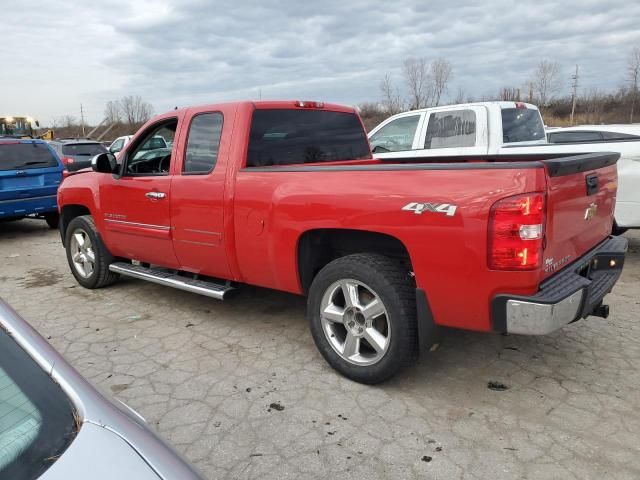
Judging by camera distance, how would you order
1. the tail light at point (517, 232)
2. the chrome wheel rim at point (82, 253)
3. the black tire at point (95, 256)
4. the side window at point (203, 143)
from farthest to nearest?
the chrome wheel rim at point (82, 253) < the black tire at point (95, 256) < the side window at point (203, 143) < the tail light at point (517, 232)

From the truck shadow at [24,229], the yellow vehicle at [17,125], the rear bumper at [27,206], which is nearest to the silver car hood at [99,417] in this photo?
the rear bumper at [27,206]

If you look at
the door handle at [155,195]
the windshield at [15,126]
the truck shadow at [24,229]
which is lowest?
the truck shadow at [24,229]

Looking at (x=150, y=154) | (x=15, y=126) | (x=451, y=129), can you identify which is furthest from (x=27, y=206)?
(x=15, y=126)

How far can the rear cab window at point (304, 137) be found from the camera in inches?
159

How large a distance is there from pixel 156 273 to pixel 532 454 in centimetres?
353

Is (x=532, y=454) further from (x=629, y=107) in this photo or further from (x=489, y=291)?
(x=629, y=107)

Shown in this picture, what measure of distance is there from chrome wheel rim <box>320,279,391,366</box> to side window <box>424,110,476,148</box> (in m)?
4.50

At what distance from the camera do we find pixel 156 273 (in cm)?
479

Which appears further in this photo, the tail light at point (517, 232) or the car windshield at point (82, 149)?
the car windshield at point (82, 149)

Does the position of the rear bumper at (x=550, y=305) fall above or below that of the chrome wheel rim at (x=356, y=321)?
above

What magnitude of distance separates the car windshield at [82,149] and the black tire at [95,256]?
31.8 ft

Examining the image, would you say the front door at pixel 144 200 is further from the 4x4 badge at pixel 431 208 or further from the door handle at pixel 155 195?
the 4x4 badge at pixel 431 208

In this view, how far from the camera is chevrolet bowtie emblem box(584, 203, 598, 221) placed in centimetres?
313

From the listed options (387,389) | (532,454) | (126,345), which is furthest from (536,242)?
(126,345)
